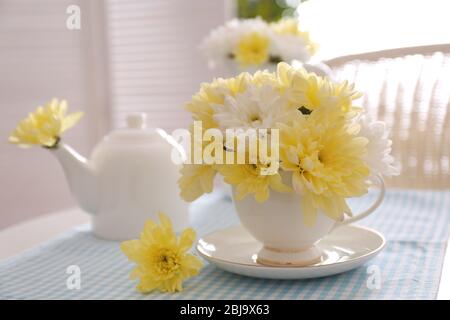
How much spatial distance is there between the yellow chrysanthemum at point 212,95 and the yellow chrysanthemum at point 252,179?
68 millimetres

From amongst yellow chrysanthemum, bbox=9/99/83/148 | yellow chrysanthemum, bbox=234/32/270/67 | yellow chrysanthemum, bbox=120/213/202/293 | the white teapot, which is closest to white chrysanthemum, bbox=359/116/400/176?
yellow chrysanthemum, bbox=120/213/202/293

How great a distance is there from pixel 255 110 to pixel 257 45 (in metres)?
0.78

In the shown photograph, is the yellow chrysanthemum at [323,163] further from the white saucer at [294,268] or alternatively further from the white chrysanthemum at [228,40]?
the white chrysanthemum at [228,40]

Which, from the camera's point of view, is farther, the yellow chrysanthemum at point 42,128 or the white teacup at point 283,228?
the yellow chrysanthemum at point 42,128

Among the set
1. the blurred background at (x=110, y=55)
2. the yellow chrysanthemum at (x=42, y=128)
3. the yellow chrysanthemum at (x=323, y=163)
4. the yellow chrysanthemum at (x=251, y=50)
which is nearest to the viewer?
the yellow chrysanthemum at (x=323, y=163)

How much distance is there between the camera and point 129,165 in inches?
40.5

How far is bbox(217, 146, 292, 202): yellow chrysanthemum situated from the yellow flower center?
0.13m

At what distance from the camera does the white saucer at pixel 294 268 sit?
77cm

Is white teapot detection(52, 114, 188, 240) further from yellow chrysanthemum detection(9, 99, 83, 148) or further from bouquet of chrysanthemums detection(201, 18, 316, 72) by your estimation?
bouquet of chrysanthemums detection(201, 18, 316, 72)

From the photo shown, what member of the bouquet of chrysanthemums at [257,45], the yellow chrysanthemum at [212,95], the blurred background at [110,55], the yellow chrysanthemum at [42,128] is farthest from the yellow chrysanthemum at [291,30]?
the yellow chrysanthemum at [212,95]

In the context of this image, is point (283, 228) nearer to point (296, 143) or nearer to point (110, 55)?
point (296, 143)

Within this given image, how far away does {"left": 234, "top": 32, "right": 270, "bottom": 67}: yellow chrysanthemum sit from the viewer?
146 centimetres
